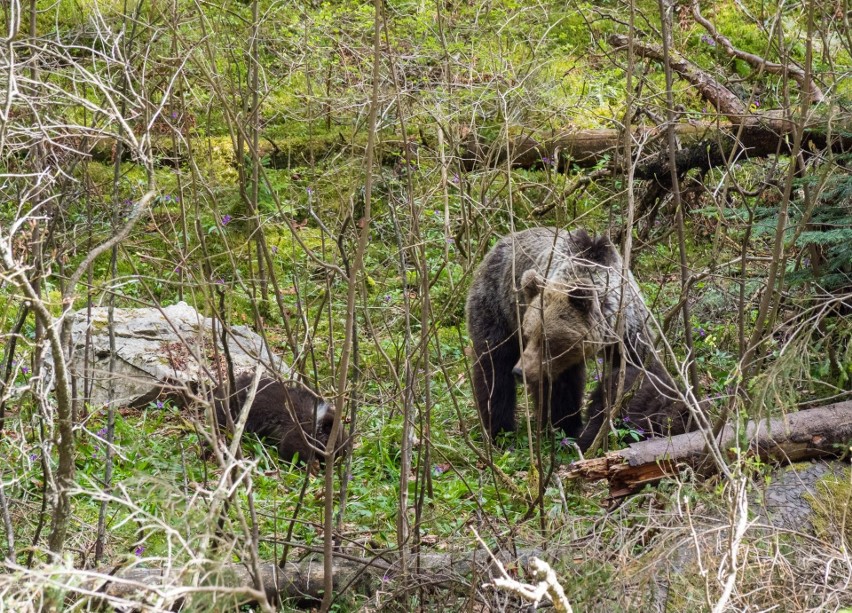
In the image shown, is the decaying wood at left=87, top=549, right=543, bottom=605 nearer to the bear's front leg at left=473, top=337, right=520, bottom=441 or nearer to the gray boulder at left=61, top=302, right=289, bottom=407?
the bear's front leg at left=473, top=337, right=520, bottom=441

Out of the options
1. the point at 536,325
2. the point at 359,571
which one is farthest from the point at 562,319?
the point at 359,571

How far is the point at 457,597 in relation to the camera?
445 centimetres

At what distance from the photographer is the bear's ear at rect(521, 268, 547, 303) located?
6543 mm

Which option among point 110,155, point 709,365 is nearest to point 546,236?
point 709,365

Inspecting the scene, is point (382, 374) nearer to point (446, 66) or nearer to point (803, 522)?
point (446, 66)

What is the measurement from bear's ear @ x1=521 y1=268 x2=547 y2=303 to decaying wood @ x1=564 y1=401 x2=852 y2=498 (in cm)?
141

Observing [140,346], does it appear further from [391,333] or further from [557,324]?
[557,324]

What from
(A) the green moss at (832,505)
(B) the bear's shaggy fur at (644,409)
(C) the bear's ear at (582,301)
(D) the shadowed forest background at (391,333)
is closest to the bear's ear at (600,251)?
(D) the shadowed forest background at (391,333)

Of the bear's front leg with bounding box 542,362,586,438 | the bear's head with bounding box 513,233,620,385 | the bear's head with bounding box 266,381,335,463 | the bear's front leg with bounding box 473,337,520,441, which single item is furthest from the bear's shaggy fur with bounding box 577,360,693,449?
the bear's head with bounding box 266,381,335,463

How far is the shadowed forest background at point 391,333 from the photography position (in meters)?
3.46

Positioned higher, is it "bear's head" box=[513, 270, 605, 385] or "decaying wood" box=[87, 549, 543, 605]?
"bear's head" box=[513, 270, 605, 385]

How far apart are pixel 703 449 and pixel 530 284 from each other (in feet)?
6.52

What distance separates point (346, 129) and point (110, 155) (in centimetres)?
270

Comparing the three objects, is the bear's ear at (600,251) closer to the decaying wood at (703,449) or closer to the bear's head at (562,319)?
the bear's head at (562,319)
